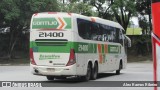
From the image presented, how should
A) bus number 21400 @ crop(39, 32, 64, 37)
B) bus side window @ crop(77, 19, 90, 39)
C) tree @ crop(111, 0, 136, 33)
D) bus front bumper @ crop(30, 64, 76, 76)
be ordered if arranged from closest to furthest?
bus front bumper @ crop(30, 64, 76, 76)
bus number 21400 @ crop(39, 32, 64, 37)
bus side window @ crop(77, 19, 90, 39)
tree @ crop(111, 0, 136, 33)

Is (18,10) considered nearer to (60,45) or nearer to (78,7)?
(78,7)

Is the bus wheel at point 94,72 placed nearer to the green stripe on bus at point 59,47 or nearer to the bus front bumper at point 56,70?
the green stripe on bus at point 59,47

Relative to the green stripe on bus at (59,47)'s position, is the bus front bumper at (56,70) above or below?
below

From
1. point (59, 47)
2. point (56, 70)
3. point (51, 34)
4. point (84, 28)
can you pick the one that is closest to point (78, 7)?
point (84, 28)

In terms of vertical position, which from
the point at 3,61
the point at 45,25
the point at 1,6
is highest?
the point at 1,6

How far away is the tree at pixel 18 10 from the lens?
40125 millimetres

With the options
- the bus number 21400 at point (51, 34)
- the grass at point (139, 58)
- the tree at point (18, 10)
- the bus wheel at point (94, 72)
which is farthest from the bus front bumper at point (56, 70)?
the grass at point (139, 58)

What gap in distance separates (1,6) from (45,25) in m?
23.7

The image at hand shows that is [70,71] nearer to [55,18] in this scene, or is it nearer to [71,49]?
[71,49]

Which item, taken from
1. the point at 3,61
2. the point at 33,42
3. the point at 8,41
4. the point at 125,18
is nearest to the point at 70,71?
the point at 33,42

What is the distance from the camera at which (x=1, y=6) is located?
131 ft

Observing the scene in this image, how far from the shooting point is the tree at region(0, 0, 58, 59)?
4012 centimetres

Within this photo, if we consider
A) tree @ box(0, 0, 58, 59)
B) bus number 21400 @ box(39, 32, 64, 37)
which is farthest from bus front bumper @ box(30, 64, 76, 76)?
tree @ box(0, 0, 58, 59)

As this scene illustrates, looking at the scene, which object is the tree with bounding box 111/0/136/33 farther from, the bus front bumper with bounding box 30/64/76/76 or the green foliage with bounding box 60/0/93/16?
the bus front bumper with bounding box 30/64/76/76
